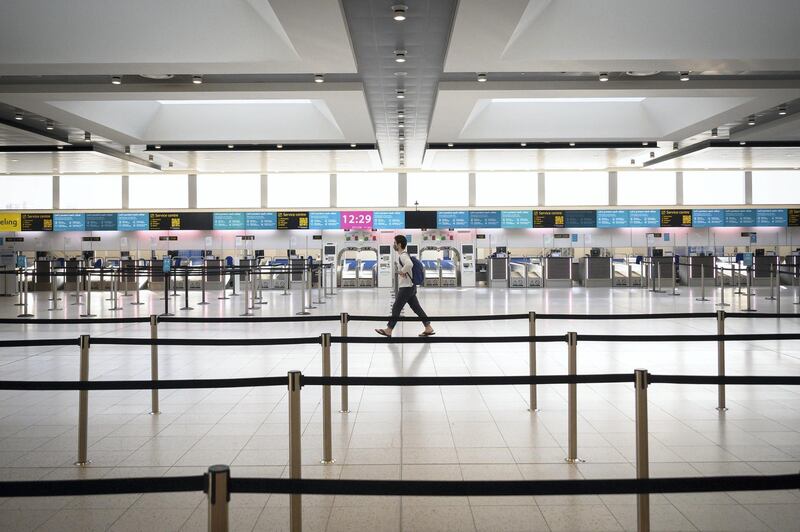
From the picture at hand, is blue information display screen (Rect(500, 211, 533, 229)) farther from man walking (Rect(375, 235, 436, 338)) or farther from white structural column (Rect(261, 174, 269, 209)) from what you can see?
man walking (Rect(375, 235, 436, 338))

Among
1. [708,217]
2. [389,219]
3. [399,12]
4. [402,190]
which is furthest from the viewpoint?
[402,190]

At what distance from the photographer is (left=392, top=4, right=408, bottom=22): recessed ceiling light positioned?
6.71m

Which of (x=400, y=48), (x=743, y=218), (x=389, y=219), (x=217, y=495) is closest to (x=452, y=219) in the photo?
(x=389, y=219)

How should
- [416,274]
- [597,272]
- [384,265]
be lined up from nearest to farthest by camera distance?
[416,274], [384,265], [597,272]

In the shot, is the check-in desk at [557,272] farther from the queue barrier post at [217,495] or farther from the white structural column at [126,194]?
the queue barrier post at [217,495]

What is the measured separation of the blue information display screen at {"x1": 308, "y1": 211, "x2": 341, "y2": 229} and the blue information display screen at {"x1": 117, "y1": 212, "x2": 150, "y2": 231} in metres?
6.50

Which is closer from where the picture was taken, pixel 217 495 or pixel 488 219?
pixel 217 495

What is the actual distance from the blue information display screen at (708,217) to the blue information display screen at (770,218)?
1.47 metres

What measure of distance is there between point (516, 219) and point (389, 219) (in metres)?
5.01

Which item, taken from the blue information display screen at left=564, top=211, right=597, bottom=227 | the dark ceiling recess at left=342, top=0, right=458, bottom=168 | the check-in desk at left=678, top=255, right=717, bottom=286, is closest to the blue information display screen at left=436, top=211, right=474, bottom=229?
the blue information display screen at left=564, top=211, right=597, bottom=227

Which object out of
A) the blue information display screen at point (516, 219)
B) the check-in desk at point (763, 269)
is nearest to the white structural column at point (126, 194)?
the blue information display screen at point (516, 219)

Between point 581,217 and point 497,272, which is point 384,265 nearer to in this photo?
point 497,272

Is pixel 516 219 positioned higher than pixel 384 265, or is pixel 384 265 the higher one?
pixel 516 219

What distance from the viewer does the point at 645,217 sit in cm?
2395
